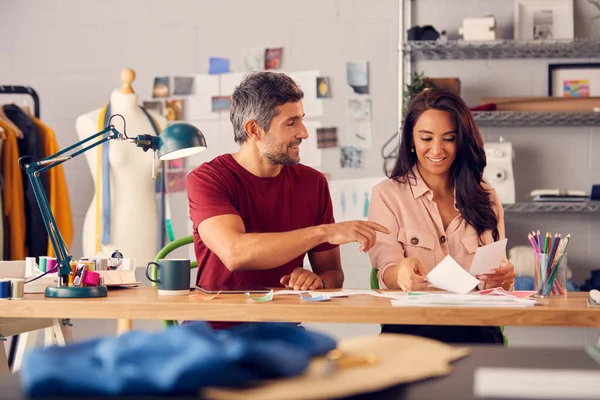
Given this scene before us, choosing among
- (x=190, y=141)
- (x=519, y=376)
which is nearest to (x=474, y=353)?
(x=519, y=376)

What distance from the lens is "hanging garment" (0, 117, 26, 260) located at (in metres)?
3.96

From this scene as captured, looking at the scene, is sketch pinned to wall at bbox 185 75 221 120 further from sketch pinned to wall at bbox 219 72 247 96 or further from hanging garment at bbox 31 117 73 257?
hanging garment at bbox 31 117 73 257

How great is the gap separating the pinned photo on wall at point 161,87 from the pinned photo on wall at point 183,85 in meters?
0.05

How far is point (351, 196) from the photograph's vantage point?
14.4 feet

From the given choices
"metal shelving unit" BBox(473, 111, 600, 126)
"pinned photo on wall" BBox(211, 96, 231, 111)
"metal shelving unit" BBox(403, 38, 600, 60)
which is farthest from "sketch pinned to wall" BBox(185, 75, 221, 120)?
"metal shelving unit" BBox(473, 111, 600, 126)

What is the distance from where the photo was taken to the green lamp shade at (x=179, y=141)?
7.22 feet

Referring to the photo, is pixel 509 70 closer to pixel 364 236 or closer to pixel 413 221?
pixel 413 221

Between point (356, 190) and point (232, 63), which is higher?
point (232, 63)

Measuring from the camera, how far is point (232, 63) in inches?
177

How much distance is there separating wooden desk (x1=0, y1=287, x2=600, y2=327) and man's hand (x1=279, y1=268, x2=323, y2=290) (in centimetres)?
22

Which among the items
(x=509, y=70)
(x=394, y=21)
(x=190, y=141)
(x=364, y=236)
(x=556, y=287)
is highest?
(x=394, y=21)

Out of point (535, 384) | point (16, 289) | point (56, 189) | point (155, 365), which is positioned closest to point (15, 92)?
point (56, 189)

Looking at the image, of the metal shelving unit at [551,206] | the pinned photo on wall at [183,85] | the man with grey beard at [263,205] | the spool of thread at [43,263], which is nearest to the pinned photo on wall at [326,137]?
the pinned photo on wall at [183,85]

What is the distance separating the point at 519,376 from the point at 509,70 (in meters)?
3.75
